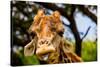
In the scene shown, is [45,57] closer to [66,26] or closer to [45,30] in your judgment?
[45,30]

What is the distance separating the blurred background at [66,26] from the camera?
174cm

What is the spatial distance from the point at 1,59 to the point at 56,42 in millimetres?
507

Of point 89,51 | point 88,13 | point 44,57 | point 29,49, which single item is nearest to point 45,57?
point 44,57

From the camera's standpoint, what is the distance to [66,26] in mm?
1911

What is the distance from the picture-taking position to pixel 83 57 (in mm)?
1961

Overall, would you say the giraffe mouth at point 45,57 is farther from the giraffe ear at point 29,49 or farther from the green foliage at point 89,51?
the green foliage at point 89,51

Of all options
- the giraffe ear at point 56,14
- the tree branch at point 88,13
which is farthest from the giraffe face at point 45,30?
the tree branch at point 88,13

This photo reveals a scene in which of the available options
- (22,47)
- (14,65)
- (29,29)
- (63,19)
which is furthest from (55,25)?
(14,65)

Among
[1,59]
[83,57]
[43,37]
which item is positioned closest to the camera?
[1,59]

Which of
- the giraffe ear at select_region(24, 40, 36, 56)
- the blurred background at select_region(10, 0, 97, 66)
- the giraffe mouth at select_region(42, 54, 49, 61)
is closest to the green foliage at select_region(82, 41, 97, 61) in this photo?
the blurred background at select_region(10, 0, 97, 66)

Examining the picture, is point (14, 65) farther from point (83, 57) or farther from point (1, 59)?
point (83, 57)

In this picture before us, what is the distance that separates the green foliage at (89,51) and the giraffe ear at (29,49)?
50 centimetres

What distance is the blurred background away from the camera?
68.6 inches

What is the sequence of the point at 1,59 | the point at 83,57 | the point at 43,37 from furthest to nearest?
the point at 83,57, the point at 43,37, the point at 1,59
